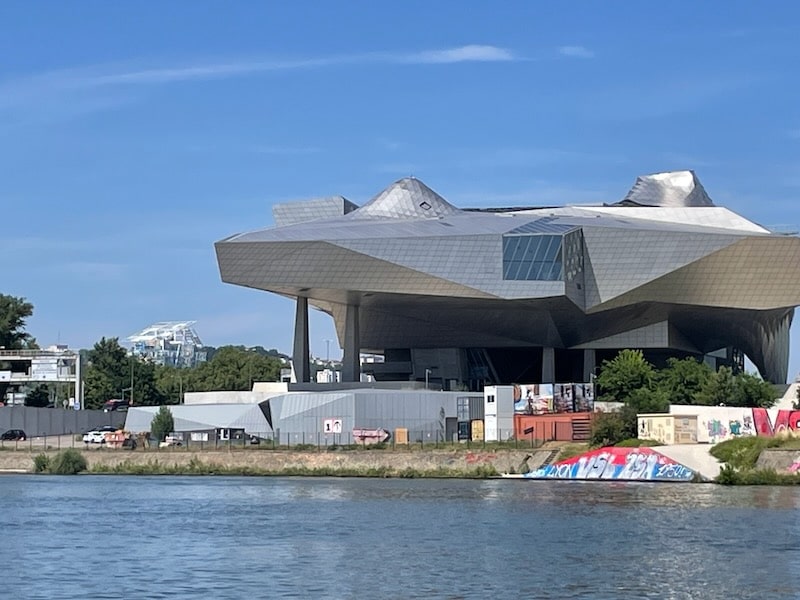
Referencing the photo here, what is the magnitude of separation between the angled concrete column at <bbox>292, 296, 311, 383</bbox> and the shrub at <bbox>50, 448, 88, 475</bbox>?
24.8 metres

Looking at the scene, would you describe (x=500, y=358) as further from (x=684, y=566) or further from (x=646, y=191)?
(x=684, y=566)

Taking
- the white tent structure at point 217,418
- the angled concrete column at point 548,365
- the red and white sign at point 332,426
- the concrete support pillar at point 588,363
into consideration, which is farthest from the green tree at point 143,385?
the red and white sign at point 332,426

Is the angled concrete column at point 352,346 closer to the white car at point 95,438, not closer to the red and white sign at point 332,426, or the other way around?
the red and white sign at point 332,426

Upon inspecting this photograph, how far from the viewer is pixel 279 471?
289 ft

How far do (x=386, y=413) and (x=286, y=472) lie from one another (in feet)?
47.0

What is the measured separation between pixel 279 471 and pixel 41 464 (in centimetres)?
1433

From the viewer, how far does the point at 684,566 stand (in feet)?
127

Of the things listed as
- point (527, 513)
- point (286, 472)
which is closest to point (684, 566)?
point (527, 513)

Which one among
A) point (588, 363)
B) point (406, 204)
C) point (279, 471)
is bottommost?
point (279, 471)

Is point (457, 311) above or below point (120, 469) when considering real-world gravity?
above

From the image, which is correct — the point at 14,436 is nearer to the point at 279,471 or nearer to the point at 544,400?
the point at 279,471

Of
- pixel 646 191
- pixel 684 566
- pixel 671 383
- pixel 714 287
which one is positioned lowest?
pixel 684 566

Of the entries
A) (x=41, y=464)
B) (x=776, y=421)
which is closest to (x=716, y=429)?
(x=776, y=421)

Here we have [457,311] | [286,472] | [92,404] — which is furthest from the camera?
[92,404]
